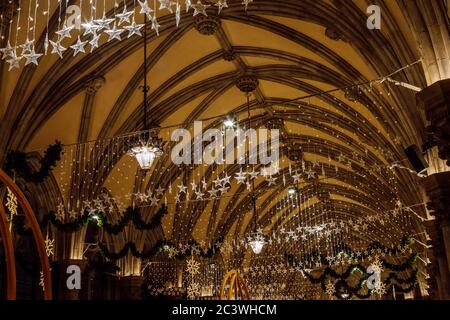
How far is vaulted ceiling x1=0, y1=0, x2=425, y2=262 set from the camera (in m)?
11.3

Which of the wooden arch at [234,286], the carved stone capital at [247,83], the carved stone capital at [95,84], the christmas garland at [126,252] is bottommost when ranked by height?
the wooden arch at [234,286]

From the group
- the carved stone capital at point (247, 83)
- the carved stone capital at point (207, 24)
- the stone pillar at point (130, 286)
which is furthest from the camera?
the stone pillar at point (130, 286)

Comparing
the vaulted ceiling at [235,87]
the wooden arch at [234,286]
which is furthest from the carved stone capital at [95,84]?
the wooden arch at [234,286]

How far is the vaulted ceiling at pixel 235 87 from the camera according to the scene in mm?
11336

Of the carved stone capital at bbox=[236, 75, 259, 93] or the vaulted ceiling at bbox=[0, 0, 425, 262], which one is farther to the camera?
the carved stone capital at bbox=[236, 75, 259, 93]

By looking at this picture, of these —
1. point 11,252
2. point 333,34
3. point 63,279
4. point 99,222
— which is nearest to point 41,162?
point 99,222

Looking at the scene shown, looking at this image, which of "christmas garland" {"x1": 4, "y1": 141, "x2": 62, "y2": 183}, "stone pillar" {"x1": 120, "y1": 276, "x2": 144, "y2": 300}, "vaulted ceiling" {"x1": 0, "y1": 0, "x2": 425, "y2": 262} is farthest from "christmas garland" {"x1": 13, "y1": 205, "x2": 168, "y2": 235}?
"stone pillar" {"x1": 120, "y1": 276, "x2": 144, "y2": 300}

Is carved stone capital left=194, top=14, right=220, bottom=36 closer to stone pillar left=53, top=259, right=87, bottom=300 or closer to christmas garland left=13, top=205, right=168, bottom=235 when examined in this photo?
christmas garland left=13, top=205, right=168, bottom=235

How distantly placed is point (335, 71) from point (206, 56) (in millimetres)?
3732

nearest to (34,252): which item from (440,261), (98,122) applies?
(98,122)

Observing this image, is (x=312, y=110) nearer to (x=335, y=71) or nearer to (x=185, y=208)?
(x=335, y=71)

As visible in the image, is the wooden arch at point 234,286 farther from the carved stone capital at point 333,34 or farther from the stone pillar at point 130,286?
the stone pillar at point 130,286

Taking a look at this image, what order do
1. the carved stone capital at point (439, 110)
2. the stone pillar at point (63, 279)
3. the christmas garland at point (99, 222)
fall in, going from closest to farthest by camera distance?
the carved stone capital at point (439, 110)
the christmas garland at point (99, 222)
the stone pillar at point (63, 279)

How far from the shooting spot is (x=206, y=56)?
1520 cm
